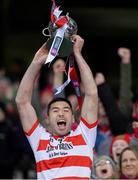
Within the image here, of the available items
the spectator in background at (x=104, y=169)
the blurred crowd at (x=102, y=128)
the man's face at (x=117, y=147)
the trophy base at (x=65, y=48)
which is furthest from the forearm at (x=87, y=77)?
the man's face at (x=117, y=147)

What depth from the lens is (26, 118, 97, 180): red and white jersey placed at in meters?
6.80

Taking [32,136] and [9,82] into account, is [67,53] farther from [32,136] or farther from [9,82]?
[9,82]

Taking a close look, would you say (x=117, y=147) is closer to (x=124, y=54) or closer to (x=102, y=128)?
(x=102, y=128)

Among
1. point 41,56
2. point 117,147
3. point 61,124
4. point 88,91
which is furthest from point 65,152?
point 117,147

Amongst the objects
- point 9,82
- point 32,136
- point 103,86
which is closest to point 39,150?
point 32,136

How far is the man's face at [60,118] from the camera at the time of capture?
274 inches

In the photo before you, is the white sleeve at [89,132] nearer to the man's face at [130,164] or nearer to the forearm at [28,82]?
the forearm at [28,82]

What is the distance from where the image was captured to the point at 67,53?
22.7ft

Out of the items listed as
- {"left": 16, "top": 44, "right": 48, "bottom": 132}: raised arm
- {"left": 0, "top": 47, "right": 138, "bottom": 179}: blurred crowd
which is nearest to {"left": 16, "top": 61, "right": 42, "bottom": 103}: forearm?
{"left": 16, "top": 44, "right": 48, "bottom": 132}: raised arm

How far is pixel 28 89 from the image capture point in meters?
7.04

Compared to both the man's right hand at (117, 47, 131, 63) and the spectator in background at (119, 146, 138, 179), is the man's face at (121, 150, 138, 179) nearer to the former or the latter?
the spectator in background at (119, 146, 138, 179)

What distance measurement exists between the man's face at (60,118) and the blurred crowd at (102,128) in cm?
19

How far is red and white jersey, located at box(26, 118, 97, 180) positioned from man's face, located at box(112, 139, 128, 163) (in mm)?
1298

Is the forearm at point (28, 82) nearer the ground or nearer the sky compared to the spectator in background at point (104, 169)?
nearer the sky
